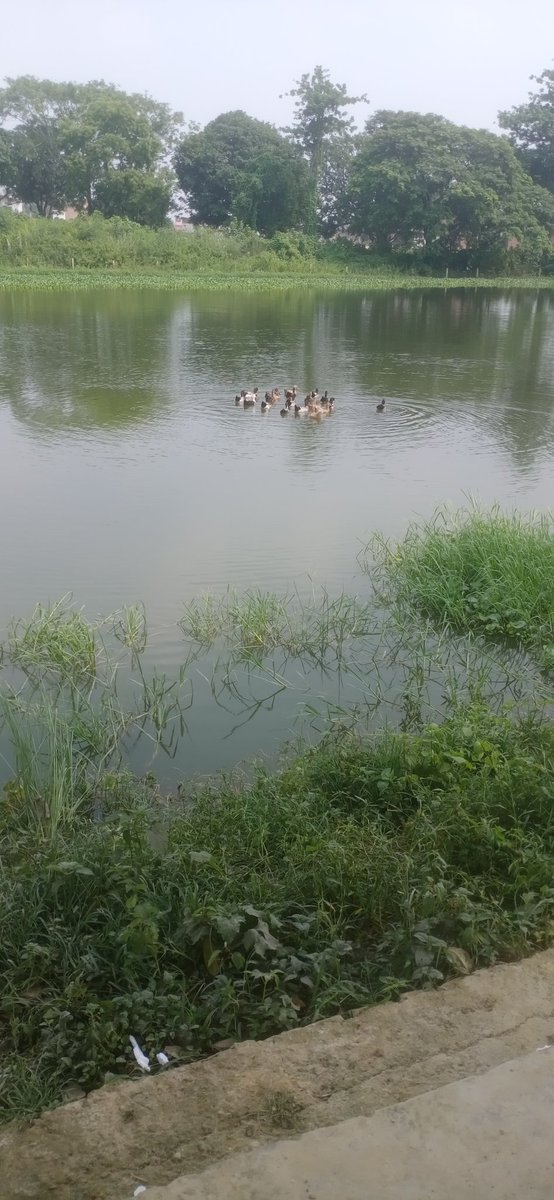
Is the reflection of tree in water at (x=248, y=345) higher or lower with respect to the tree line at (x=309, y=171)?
lower

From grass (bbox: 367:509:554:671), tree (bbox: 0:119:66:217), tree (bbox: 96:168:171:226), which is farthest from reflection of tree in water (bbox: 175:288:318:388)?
tree (bbox: 0:119:66:217)

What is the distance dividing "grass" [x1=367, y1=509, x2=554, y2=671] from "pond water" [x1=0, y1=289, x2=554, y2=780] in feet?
1.56

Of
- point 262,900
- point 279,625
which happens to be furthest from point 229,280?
point 262,900

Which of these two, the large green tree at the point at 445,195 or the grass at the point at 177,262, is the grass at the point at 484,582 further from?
the large green tree at the point at 445,195

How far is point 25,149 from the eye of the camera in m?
39.3

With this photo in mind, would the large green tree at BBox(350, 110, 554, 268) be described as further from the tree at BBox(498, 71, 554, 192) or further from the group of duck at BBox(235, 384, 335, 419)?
the group of duck at BBox(235, 384, 335, 419)

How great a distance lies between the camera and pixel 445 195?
38.9 meters

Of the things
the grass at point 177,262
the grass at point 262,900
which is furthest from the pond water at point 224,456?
the grass at point 177,262

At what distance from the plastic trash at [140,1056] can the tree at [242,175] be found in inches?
1687

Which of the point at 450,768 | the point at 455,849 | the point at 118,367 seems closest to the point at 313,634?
the point at 450,768

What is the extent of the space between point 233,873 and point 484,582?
10.6 ft

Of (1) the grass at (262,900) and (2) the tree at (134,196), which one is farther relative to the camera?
(2) the tree at (134,196)

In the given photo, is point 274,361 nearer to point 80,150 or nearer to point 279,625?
point 279,625

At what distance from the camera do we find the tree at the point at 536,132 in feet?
146
